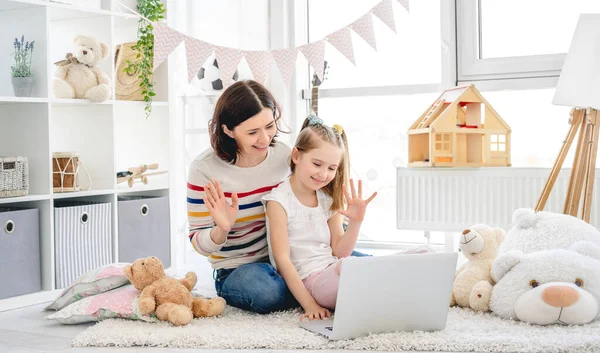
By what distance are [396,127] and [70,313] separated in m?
1.83

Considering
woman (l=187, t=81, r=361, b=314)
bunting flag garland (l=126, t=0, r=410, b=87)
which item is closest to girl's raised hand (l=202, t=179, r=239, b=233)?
woman (l=187, t=81, r=361, b=314)

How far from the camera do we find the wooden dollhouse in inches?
112

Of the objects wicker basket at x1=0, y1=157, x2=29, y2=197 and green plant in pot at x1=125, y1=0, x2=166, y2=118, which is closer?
wicker basket at x1=0, y1=157, x2=29, y2=197

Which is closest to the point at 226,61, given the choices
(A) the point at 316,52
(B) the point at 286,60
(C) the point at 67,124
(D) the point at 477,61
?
(B) the point at 286,60

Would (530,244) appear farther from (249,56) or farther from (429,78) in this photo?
(429,78)

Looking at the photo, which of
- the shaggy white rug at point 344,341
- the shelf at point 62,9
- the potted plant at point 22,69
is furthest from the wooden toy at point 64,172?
the shaggy white rug at point 344,341

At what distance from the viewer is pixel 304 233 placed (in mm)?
2166

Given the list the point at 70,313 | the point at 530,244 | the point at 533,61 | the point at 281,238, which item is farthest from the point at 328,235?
the point at 533,61

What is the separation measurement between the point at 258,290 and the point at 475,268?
65cm

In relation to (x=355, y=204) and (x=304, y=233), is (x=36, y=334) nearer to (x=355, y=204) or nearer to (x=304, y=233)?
(x=304, y=233)

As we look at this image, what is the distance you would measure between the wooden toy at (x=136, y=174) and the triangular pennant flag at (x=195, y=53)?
0.62 m

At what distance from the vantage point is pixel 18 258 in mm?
2479

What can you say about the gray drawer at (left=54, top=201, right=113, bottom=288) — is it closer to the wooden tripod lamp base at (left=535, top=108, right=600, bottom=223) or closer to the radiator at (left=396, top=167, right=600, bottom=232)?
the radiator at (left=396, top=167, right=600, bottom=232)

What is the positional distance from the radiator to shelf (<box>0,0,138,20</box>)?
1.32 meters
